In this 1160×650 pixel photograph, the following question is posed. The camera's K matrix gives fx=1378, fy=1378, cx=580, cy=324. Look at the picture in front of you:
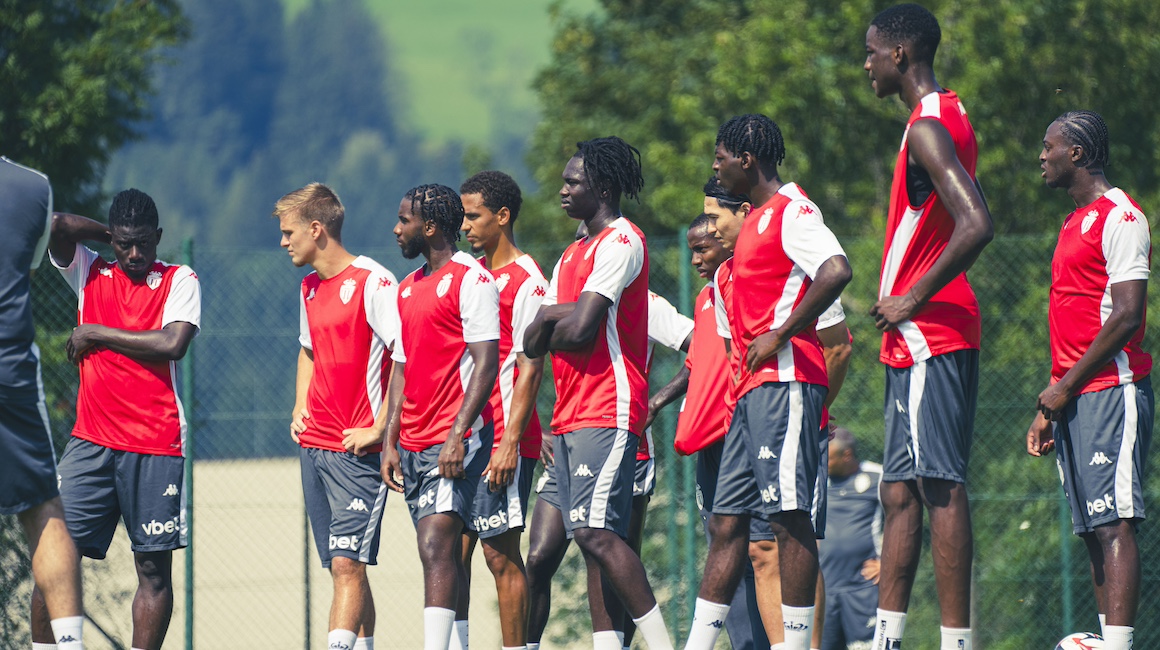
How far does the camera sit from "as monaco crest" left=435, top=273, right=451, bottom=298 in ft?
21.8

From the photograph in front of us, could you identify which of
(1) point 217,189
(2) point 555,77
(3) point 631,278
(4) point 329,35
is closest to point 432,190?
(3) point 631,278

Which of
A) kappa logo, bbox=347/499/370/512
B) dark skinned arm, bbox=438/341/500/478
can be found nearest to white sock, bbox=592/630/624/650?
dark skinned arm, bbox=438/341/500/478

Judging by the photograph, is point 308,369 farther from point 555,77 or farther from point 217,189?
point 217,189

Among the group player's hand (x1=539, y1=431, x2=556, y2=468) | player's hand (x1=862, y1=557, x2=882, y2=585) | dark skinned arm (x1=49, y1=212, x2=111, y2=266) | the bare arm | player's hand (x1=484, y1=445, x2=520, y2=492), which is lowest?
player's hand (x1=862, y1=557, x2=882, y2=585)

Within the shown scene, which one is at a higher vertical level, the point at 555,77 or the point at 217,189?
the point at 217,189

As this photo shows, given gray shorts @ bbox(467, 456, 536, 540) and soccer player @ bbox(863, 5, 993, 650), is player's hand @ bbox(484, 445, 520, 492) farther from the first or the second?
soccer player @ bbox(863, 5, 993, 650)

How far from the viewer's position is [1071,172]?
6.28 metres

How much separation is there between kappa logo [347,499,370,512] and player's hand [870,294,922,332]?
2898 mm

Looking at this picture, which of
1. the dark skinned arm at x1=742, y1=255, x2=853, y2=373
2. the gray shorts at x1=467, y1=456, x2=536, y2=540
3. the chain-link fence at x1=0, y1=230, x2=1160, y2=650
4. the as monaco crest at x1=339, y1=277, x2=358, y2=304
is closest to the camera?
the dark skinned arm at x1=742, y1=255, x2=853, y2=373

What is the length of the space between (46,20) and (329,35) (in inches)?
6612

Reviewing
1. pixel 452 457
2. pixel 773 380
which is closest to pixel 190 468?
pixel 452 457

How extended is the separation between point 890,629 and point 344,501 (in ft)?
9.57

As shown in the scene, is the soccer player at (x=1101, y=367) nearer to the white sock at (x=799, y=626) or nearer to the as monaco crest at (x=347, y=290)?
the white sock at (x=799, y=626)

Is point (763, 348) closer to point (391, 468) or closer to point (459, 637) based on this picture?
point (391, 468)
